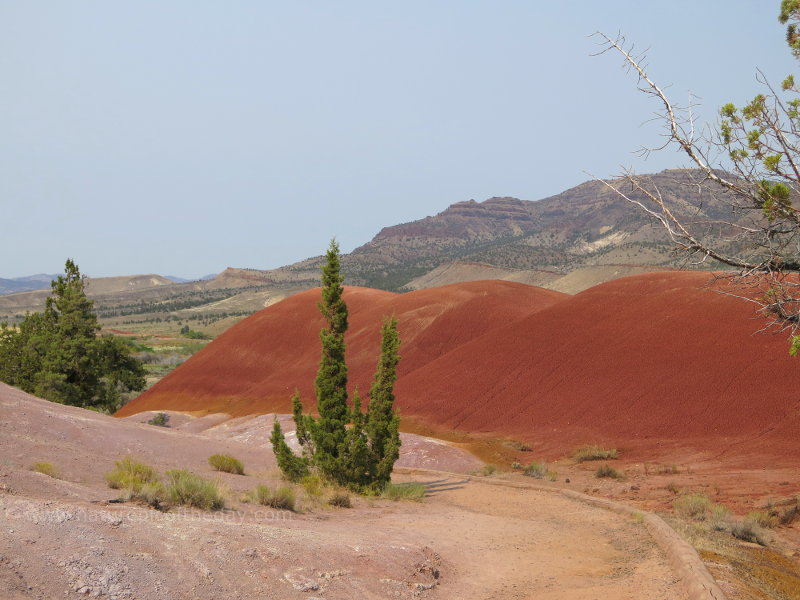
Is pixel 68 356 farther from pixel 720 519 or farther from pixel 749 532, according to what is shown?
pixel 749 532

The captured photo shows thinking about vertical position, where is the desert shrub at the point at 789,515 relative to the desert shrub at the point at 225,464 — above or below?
below

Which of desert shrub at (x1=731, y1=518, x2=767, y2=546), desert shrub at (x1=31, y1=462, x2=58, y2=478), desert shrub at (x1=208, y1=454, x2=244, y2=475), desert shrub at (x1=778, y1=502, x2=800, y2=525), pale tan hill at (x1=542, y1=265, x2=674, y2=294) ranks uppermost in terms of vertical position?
pale tan hill at (x1=542, y1=265, x2=674, y2=294)

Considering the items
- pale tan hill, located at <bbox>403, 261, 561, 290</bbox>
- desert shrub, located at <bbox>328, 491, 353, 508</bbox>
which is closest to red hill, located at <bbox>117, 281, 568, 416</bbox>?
desert shrub, located at <bbox>328, 491, 353, 508</bbox>

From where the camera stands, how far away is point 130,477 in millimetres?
11695

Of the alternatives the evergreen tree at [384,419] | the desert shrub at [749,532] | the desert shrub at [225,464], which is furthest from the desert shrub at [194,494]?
the desert shrub at [749,532]

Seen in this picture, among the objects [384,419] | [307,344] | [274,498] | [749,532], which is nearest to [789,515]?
[749,532]

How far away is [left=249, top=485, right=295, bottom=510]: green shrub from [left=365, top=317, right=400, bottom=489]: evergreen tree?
15.6ft

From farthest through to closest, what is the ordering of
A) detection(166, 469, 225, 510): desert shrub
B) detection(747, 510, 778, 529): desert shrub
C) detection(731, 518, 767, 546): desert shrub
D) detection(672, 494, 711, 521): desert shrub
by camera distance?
detection(672, 494, 711, 521): desert shrub
detection(747, 510, 778, 529): desert shrub
detection(731, 518, 767, 546): desert shrub
detection(166, 469, 225, 510): desert shrub

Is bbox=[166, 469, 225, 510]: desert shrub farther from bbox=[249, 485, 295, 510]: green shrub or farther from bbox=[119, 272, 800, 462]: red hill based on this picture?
bbox=[119, 272, 800, 462]: red hill

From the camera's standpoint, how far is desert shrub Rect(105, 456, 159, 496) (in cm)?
1102

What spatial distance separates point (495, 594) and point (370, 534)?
2632mm

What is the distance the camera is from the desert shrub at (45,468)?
1205cm

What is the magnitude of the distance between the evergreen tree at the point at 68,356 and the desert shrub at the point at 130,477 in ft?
77.0

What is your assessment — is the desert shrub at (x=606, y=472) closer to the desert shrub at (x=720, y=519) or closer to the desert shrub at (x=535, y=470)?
the desert shrub at (x=535, y=470)
